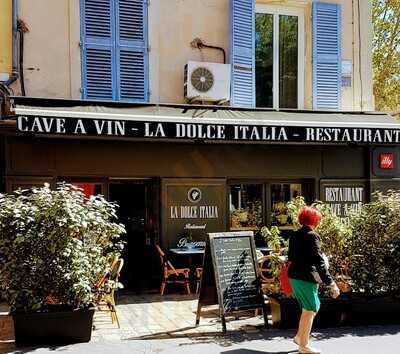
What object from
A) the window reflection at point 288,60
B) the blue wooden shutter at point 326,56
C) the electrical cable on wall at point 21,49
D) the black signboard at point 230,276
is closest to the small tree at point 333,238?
the black signboard at point 230,276

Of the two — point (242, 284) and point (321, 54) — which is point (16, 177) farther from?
point (321, 54)

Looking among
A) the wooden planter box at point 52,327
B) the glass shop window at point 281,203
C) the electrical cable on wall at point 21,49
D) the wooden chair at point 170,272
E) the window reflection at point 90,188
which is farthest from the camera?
the glass shop window at point 281,203

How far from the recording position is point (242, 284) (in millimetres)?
7402

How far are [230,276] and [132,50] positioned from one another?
5075 millimetres

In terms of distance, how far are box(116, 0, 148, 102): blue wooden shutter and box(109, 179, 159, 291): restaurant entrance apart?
174 centimetres

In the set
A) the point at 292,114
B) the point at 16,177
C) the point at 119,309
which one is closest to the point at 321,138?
the point at 292,114

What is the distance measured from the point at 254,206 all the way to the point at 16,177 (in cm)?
466

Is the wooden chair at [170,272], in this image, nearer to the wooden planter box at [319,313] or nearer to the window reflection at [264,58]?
the wooden planter box at [319,313]

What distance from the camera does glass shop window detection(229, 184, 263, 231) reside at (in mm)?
11195

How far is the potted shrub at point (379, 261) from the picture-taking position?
7.67m

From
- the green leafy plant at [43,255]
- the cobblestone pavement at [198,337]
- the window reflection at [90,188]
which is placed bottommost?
the cobblestone pavement at [198,337]

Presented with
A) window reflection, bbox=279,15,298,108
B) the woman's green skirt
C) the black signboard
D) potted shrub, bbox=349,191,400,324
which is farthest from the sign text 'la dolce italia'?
the woman's green skirt

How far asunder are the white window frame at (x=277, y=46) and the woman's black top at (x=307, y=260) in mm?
5860

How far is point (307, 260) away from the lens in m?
6.02
